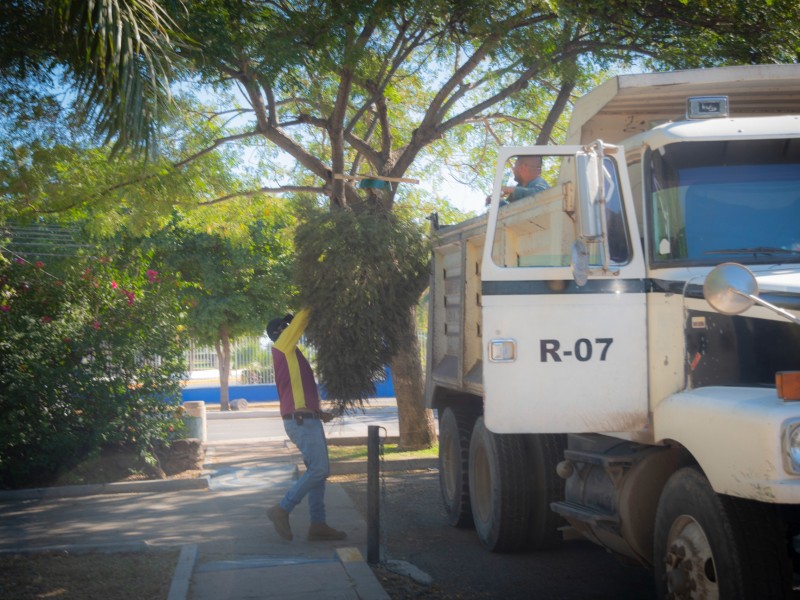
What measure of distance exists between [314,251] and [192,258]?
2317 cm

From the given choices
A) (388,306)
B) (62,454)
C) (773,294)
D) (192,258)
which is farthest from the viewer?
(192,258)

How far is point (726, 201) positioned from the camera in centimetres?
520

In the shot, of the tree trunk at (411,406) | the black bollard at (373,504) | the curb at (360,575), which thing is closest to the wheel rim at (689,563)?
the curb at (360,575)

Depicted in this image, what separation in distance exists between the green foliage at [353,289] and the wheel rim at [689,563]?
13.3 feet

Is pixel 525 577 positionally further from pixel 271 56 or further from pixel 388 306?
pixel 271 56

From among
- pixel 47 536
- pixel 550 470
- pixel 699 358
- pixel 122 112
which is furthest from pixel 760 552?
pixel 47 536

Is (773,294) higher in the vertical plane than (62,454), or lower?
higher

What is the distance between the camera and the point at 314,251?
27.4 ft

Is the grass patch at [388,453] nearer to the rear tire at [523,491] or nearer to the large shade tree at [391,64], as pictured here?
the large shade tree at [391,64]

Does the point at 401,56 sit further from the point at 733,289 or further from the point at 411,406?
the point at 733,289

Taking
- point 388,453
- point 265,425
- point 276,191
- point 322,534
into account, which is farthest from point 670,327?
point 265,425

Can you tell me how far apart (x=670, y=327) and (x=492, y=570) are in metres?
2.96

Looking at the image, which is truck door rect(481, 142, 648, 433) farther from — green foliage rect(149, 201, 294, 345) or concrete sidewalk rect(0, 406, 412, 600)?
green foliage rect(149, 201, 294, 345)

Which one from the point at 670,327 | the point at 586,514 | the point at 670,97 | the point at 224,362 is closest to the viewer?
the point at 670,327
